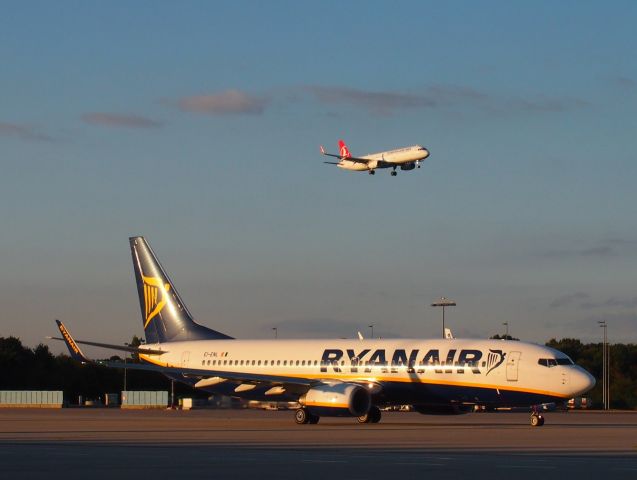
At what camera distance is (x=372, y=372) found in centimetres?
5591

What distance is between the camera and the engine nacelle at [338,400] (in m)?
52.1

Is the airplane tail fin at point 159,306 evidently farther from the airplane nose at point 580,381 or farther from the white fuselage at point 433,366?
the airplane nose at point 580,381

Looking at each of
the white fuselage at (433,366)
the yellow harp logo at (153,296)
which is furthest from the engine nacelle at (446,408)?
the yellow harp logo at (153,296)

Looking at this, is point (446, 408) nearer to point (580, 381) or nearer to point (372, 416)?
point (372, 416)

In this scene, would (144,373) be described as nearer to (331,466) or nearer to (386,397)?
(386,397)

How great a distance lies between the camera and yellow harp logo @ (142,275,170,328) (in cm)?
6769

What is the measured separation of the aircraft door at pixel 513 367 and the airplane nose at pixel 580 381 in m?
2.43

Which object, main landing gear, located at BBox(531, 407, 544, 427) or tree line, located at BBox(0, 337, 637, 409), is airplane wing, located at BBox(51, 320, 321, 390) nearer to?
main landing gear, located at BBox(531, 407, 544, 427)

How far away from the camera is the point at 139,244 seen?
6944 cm

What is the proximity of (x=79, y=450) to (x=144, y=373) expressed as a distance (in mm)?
84403

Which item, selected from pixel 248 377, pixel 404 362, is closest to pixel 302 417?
pixel 248 377

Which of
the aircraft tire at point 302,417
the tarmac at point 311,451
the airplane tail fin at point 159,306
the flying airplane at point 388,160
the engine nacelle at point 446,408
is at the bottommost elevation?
the tarmac at point 311,451

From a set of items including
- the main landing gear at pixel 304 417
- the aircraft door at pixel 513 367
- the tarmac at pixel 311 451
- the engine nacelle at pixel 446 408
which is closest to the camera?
the tarmac at pixel 311 451

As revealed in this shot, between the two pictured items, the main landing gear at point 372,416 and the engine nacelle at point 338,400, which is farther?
the main landing gear at point 372,416
